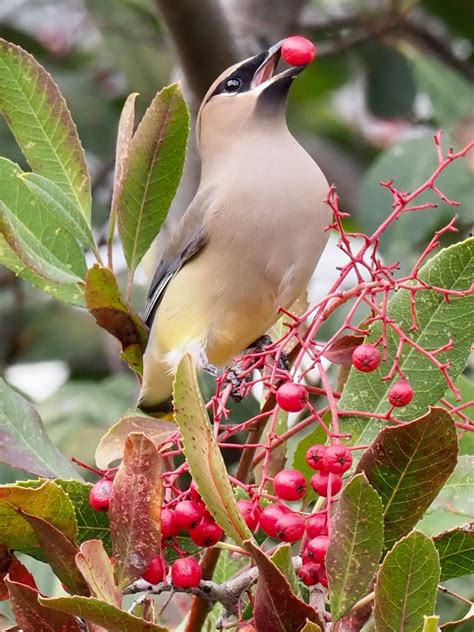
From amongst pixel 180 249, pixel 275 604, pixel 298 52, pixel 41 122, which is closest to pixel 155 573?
pixel 275 604

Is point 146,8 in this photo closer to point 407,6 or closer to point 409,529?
point 407,6

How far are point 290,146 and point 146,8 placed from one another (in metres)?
2.31

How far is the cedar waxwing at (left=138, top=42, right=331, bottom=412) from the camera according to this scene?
2.62 metres

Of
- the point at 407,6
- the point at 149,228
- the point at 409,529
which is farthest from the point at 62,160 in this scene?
the point at 407,6

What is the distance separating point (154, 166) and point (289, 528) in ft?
2.62

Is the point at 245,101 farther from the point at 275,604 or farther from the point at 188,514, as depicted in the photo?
the point at 275,604

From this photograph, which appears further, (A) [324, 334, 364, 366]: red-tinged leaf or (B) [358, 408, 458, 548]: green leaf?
(A) [324, 334, 364, 366]: red-tinged leaf

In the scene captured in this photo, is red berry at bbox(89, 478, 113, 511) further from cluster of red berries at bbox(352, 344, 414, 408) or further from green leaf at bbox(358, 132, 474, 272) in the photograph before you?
green leaf at bbox(358, 132, 474, 272)

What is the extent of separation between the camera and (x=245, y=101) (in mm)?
2949

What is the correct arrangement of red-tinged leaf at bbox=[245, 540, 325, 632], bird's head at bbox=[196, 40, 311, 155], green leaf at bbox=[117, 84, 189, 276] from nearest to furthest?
1. red-tinged leaf at bbox=[245, 540, 325, 632]
2. green leaf at bbox=[117, 84, 189, 276]
3. bird's head at bbox=[196, 40, 311, 155]

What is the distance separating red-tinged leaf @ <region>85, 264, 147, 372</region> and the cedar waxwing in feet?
0.57

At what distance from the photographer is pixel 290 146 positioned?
9.17 feet

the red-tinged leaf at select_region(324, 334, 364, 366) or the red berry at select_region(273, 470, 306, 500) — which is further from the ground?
the red-tinged leaf at select_region(324, 334, 364, 366)

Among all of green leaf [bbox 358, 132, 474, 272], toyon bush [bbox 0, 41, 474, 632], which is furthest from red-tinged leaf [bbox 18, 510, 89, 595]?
green leaf [bbox 358, 132, 474, 272]
